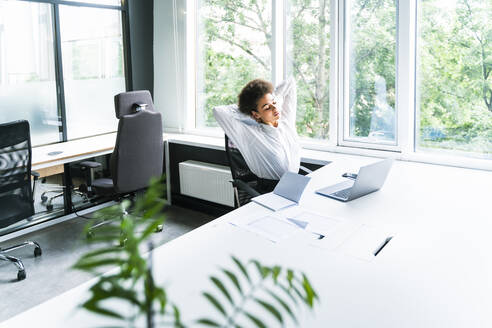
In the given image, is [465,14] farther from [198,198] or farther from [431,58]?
[198,198]

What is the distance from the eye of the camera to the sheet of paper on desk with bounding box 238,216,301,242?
6.10 feet

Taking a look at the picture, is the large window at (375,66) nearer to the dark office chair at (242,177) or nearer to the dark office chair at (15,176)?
the dark office chair at (242,177)

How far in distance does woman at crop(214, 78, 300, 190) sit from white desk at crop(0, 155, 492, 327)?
18.3 inches

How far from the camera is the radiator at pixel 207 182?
4.27 meters

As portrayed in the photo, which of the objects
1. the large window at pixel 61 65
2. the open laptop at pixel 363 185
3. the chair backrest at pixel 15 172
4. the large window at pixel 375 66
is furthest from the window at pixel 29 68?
the open laptop at pixel 363 185

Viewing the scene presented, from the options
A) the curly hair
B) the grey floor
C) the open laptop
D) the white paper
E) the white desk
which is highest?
the curly hair

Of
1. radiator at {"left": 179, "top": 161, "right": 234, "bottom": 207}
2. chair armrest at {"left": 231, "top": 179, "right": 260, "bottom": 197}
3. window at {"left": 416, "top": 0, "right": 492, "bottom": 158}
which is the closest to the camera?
chair armrest at {"left": 231, "top": 179, "right": 260, "bottom": 197}

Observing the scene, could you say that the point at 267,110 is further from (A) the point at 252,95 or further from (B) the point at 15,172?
(B) the point at 15,172

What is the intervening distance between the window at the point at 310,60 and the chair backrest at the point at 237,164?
1271mm

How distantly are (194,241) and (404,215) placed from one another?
3.32 ft

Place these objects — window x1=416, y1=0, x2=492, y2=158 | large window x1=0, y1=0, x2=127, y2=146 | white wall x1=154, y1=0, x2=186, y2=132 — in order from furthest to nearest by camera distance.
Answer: white wall x1=154, y1=0, x2=186, y2=132, large window x1=0, y1=0, x2=127, y2=146, window x1=416, y1=0, x2=492, y2=158

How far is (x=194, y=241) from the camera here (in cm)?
178

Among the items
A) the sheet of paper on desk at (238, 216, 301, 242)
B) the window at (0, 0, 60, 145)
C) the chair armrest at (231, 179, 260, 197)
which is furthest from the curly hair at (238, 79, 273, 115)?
the window at (0, 0, 60, 145)

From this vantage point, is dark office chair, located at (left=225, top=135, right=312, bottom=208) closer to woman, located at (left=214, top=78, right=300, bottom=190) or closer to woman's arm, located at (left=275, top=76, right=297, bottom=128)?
woman, located at (left=214, top=78, right=300, bottom=190)
